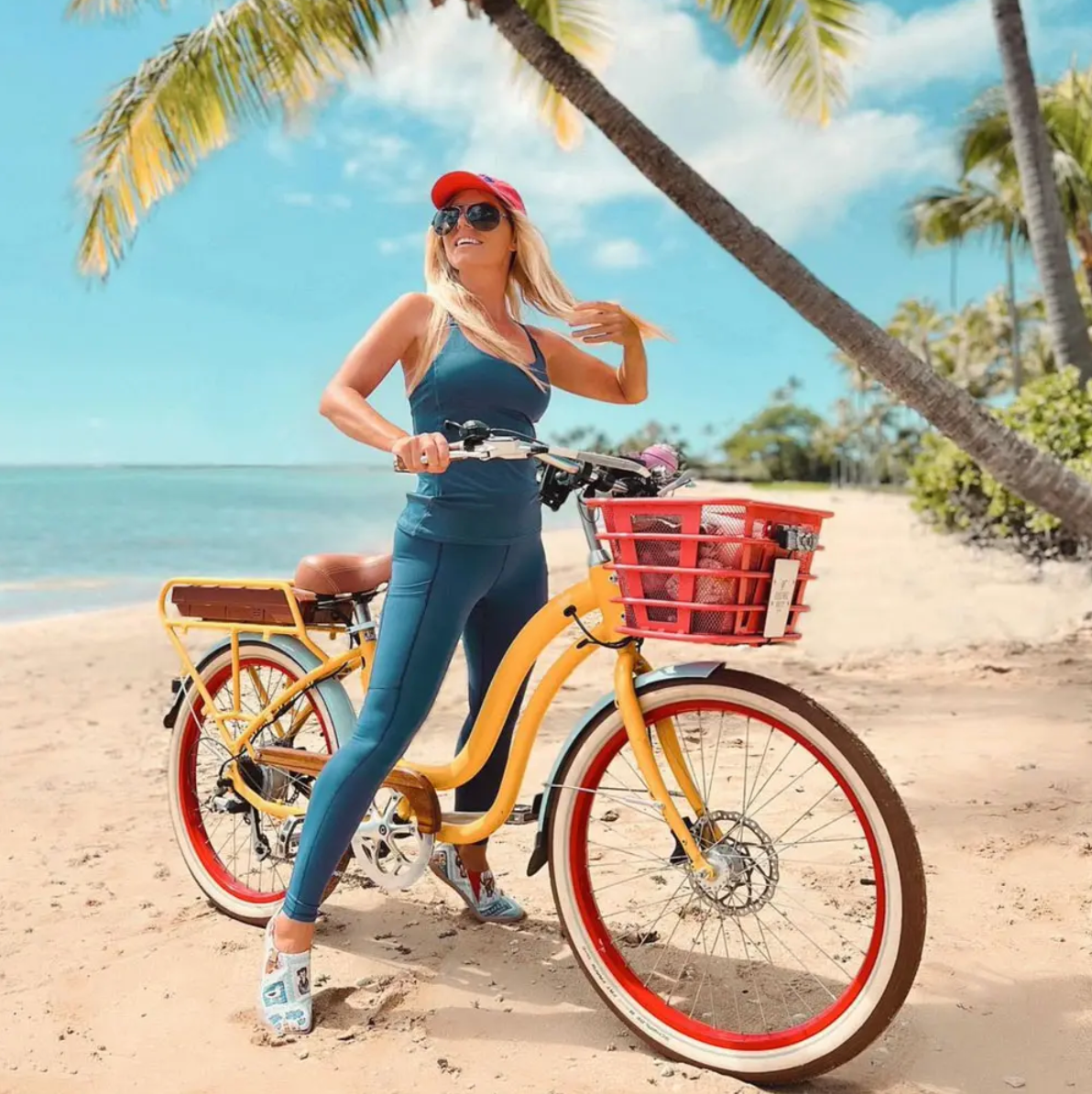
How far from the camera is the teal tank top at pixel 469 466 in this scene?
2799 millimetres

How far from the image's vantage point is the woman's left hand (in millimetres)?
2947

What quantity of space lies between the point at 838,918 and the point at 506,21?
6769 millimetres

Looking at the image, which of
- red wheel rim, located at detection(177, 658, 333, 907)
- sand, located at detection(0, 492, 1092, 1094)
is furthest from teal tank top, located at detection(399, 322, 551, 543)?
sand, located at detection(0, 492, 1092, 1094)

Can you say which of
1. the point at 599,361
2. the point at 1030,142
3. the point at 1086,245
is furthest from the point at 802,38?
the point at 1086,245

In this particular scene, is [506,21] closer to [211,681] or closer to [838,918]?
[211,681]

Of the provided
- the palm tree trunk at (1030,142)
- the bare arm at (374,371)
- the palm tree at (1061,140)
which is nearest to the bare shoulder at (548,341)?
the bare arm at (374,371)

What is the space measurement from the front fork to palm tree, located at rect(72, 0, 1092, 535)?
4.51 m

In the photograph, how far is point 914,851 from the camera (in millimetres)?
2367

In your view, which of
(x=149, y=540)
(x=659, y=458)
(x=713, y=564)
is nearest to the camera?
(x=713, y=564)

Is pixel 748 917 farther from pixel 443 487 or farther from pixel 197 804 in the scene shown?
pixel 197 804

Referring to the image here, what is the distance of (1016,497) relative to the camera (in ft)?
36.9

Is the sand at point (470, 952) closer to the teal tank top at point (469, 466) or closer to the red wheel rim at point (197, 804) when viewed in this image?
the red wheel rim at point (197, 804)

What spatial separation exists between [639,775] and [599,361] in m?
1.22

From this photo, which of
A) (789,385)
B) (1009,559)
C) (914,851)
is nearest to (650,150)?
(914,851)
